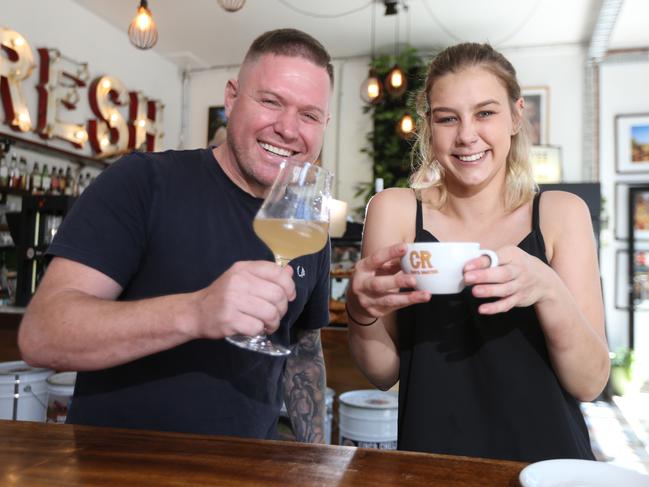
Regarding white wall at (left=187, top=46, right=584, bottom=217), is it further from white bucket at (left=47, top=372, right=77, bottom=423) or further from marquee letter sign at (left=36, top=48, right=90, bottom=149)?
white bucket at (left=47, top=372, right=77, bottom=423)

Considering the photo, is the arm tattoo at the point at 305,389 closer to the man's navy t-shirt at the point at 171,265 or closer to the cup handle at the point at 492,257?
the man's navy t-shirt at the point at 171,265

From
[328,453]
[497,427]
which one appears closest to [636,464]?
[497,427]

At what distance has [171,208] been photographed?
139 cm

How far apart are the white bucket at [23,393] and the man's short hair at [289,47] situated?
5.84 feet

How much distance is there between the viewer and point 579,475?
0.80 metres

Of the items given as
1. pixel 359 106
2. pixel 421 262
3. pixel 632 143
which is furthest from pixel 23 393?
pixel 632 143

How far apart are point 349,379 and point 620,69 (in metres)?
4.99

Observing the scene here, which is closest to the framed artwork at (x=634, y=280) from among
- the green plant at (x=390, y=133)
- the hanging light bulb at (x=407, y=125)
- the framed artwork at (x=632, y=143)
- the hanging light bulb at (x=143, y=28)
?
the framed artwork at (x=632, y=143)

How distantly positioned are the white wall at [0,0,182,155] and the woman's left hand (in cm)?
479

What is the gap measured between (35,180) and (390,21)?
3680 millimetres

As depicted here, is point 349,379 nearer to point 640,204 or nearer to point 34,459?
point 34,459

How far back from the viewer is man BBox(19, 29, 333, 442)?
1087 millimetres

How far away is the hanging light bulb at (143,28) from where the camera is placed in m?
3.68

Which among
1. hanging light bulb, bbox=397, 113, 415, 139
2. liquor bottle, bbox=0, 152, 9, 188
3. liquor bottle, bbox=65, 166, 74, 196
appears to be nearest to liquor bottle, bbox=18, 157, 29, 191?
liquor bottle, bbox=0, 152, 9, 188
